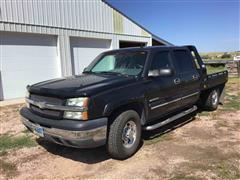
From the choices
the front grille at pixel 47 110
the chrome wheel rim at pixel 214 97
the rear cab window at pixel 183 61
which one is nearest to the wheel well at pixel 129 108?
the front grille at pixel 47 110

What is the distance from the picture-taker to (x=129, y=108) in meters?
4.53

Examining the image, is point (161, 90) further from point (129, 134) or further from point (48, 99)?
point (48, 99)

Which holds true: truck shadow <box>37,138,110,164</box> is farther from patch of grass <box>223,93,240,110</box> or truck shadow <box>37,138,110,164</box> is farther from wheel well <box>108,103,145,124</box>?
patch of grass <box>223,93,240,110</box>

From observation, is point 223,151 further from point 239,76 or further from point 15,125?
point 239,76

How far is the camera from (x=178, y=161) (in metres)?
4.38

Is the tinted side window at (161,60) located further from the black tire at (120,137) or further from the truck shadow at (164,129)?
the truck shadow at (164,129)

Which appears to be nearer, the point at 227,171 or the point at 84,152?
the point at 227,171

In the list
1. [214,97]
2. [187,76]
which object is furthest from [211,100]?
[187,76]

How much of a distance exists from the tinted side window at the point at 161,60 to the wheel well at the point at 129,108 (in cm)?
86

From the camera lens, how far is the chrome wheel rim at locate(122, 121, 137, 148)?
14.6ft

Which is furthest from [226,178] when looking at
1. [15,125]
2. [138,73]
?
[15,125]

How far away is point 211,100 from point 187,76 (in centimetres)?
212

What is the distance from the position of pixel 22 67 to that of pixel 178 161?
8.99 m

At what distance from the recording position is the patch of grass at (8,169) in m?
4.16
